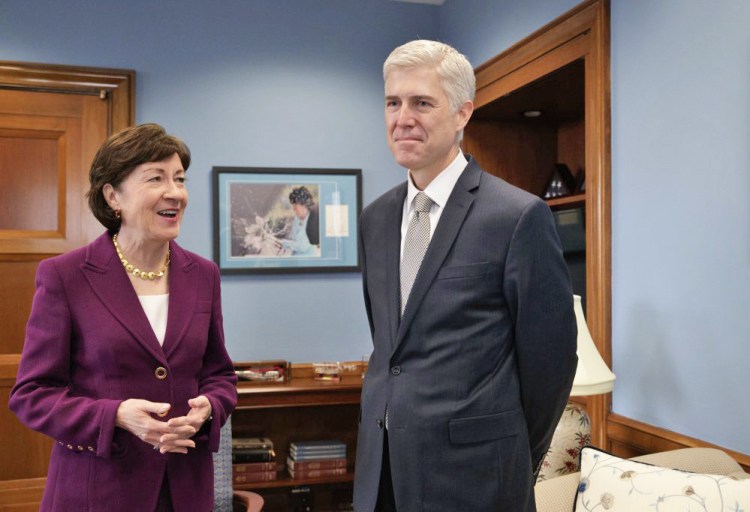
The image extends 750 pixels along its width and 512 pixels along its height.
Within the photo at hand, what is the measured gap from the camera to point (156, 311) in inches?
67.8

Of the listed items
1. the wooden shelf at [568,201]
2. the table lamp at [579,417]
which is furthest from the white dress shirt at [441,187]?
the wooden shelf at [568,201]

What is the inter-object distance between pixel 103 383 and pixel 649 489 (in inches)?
A: 51.8

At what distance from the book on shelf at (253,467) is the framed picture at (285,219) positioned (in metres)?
1.01

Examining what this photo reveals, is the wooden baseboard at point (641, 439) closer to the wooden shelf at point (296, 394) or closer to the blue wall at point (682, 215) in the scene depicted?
the blue wall at point (682, 215)

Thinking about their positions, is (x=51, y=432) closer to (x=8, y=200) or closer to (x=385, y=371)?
(x=385, y=371)

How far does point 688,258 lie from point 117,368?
5.55 feet

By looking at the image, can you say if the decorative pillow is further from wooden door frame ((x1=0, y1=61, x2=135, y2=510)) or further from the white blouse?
wooden door frame ((x1=0, y1=61, x2=135, y2=510))

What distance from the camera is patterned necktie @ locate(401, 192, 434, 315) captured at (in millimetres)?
1562

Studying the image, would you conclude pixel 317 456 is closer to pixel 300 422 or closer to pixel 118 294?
pixel 300 422

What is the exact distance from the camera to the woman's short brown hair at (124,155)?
1.71 metres

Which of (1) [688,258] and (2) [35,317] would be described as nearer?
(2) [35,317]

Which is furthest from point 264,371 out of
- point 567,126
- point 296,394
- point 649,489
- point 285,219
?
point 649,489

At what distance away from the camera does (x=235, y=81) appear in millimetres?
4031

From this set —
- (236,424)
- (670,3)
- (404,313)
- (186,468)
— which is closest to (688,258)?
(670,3)
